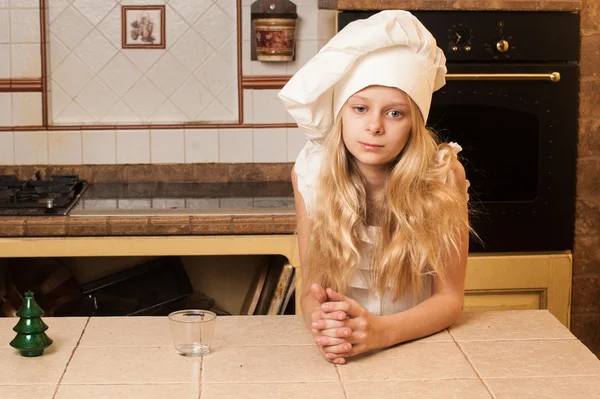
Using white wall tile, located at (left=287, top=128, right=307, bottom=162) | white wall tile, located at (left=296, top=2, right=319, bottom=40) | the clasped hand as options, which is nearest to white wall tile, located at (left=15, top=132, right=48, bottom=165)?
white wall tile, located at (left=287, top=128, right=307, bottom=162)

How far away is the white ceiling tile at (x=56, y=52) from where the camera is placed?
3.07 metres

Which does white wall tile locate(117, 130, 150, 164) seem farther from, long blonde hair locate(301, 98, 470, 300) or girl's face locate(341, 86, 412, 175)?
girl's face locate(341, 86, 412, 175)

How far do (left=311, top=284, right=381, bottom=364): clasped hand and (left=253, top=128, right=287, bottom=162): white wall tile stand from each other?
67.8 inches

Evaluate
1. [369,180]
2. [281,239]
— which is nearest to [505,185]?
[281,239]

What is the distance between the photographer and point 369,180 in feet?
5.82

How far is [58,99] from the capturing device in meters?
3.11

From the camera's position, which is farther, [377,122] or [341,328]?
[377,122]

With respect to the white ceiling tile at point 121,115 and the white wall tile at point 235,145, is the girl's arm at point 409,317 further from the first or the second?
the white ceiling tile at point 121,115

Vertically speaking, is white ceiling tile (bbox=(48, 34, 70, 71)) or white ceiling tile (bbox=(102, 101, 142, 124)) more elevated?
white ceiling tile (bbox=(48, 34, 70, 71))

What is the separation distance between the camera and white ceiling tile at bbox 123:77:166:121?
312cm

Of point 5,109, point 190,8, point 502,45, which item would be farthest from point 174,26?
point 502,45

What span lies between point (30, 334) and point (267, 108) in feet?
6.03

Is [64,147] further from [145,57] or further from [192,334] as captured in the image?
[192,334]

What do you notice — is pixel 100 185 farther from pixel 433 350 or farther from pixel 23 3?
pixel 433 350
